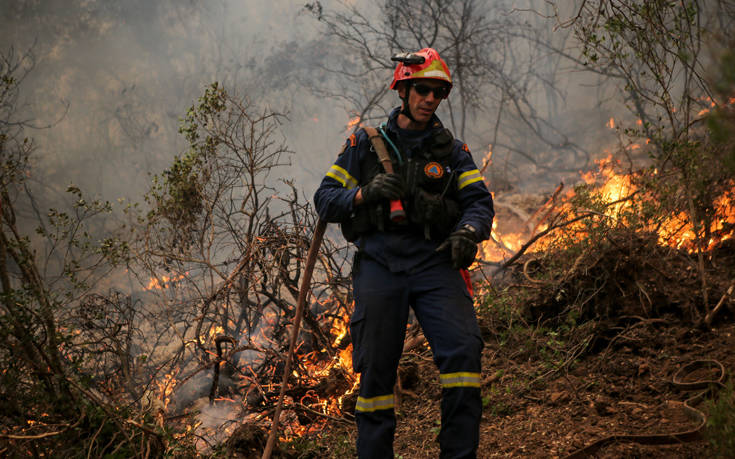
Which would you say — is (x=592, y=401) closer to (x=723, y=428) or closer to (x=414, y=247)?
(x=723, y=428)

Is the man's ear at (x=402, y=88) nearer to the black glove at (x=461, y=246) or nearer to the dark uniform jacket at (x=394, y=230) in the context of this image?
the dark uniform jacket at (x=394, y=230)

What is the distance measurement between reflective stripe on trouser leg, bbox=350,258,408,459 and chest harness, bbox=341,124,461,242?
22cm

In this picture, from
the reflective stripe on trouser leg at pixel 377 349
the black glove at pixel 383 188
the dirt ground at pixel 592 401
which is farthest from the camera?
the dirt ground at pixel 592 401

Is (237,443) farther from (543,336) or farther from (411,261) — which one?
(543,336)

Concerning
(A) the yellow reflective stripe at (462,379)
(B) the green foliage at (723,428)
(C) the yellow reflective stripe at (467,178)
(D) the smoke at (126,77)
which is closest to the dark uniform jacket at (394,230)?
(C) the yellow reflective stripe at (467,178)

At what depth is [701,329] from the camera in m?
3.38

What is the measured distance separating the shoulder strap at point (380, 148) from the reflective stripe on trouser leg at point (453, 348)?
555mm

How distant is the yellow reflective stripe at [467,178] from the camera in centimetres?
246

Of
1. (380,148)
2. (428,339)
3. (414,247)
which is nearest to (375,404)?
(428,339)

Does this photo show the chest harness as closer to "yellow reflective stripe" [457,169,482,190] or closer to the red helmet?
"yellow reflective stripe" [457,169,482,190]

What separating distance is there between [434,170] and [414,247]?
390 mm

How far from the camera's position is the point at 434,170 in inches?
94.7

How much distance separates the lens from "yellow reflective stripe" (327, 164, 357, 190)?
2.54 metres

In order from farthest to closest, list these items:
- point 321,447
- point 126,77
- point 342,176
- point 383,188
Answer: point 126,77
point 321,447
point 342,176
point 383,188
